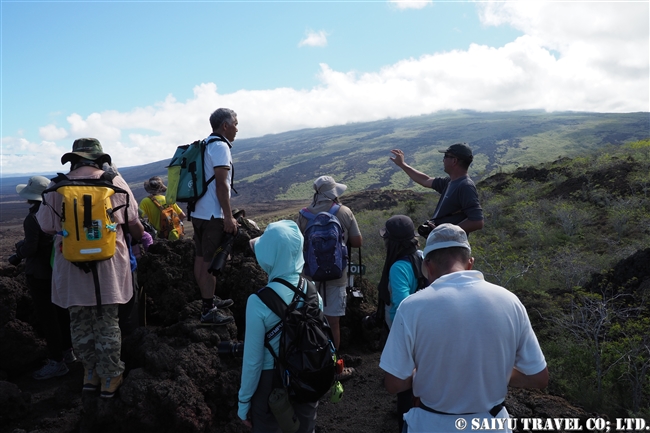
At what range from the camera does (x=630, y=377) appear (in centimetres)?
373

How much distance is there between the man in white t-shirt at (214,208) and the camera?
3410 millimetres

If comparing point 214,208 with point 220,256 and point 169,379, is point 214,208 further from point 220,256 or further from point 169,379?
point 169,379

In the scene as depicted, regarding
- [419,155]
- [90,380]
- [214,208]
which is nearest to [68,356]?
[90,380]

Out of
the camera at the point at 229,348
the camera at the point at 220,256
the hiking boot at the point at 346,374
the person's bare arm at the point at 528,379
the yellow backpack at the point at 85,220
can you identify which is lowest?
the hiking boot at the point at 346,374

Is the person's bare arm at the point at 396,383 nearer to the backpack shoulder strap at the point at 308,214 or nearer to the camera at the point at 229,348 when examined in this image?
the camera at the point at 229,348

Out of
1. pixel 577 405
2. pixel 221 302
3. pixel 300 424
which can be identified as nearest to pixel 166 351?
pixel 221 302

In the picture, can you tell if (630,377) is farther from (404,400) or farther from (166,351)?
(166,351)

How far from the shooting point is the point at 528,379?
1771 mm

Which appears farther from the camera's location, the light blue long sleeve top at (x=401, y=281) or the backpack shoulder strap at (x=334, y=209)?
the backpack shoulder strap at (x=334, y=209)

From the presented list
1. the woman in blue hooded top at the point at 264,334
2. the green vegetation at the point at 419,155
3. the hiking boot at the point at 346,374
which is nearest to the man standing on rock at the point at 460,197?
the woman in blue hooded top at the point at 264,334

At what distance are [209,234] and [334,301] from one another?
125 cm

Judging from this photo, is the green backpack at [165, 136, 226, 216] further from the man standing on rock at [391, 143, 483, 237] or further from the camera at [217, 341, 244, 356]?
the man standing on rock at [391, 143, 483, 237]

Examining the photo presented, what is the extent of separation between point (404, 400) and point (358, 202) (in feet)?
79.5

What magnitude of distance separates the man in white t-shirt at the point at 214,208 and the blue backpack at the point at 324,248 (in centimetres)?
66
